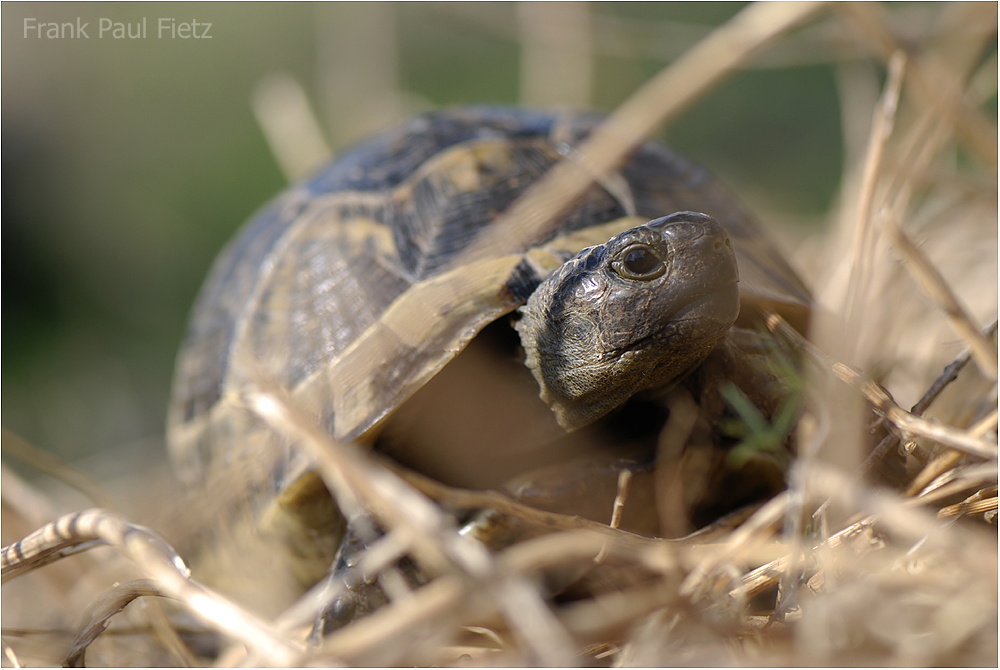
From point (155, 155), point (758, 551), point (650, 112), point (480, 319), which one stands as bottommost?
point (155, 155)

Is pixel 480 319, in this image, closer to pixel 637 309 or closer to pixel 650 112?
pixel 637 309

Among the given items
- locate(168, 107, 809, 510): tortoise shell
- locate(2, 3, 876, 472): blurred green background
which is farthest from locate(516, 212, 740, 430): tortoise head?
locate(2, 3, 876, 472): blurred green background

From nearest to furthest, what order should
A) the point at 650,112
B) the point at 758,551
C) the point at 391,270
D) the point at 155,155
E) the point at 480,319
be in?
the point at 758,551, the point at 650,112, the point at 480,319, the point at 391,270, the point at 155,155

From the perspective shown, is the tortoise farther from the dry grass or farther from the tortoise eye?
the dry grass

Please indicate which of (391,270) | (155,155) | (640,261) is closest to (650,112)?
(640,261)

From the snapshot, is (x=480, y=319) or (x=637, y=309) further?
(x=480, y=319)

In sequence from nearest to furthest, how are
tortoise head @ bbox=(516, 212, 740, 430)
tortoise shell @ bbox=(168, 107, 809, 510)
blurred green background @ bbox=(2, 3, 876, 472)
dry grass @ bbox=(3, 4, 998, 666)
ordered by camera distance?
dry grass @ bbox=(3, 4, 998, 666)
tortoise head @ bbox=(516, 212, 740, 430)
tortoise shell @ bbox=(168, 107, 809, 510)
blurred green background @ bbox=(2, 3, 876, 472)
